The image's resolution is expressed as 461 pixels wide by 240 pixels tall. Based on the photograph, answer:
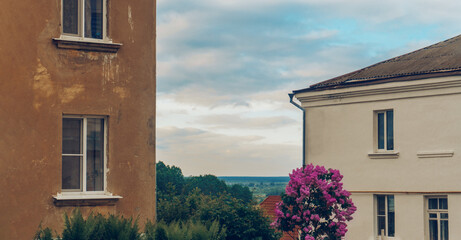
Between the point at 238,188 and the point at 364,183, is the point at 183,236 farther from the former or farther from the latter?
the point at 238,188

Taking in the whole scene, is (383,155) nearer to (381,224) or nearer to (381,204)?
(381,204)

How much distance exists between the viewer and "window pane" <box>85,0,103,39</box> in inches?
684

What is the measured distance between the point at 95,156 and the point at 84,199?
1057mm

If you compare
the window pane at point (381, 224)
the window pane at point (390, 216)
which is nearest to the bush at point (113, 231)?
the window pane at point (390, 216)

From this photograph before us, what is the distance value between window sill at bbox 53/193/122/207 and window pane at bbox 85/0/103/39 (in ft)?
11.8

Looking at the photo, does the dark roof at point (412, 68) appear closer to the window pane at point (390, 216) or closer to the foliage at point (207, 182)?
the window pane at point (390, 216)

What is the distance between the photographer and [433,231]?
2733cm

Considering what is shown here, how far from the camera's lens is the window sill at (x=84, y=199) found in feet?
54.4

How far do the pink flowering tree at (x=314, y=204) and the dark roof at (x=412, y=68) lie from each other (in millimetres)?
4324

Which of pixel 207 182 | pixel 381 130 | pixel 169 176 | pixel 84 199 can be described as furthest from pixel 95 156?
pixel 207 182

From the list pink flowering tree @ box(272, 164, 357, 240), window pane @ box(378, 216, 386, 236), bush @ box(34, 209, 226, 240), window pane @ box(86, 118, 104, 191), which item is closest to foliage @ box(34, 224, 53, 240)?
bush @ box(34, 209, 226, 240)

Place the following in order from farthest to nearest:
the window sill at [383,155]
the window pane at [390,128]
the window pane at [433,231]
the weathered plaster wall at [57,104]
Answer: the window pane at [390,128]
the window sill at [383,155]
the window pane at [433,231]
the weathered plaster wall at [57,104]

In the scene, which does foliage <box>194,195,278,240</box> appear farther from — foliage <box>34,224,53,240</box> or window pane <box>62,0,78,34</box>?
foliage <box>34,224,53,240</box>

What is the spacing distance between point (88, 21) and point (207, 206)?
11471 millimetres
